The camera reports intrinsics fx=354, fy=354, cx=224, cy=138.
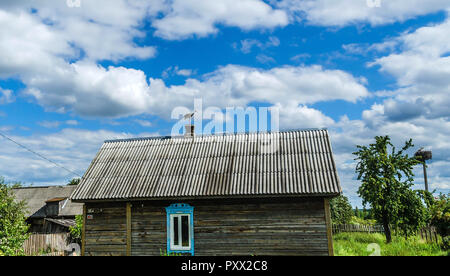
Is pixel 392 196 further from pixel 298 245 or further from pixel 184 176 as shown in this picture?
pixel 184 176

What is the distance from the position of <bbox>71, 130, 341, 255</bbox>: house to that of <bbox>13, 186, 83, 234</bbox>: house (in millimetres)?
16564

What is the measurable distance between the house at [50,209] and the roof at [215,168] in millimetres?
15968

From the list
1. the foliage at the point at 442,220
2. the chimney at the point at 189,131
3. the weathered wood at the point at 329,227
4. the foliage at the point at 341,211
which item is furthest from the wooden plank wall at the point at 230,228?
the foliage at the point at 341,211

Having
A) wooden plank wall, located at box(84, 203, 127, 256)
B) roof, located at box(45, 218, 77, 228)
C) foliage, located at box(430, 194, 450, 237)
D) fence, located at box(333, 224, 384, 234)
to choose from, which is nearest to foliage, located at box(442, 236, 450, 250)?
foliage, located at box(430, 194, 450, 237)

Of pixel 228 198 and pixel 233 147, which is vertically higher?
pixel 233 147

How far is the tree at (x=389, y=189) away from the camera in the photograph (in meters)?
18.2

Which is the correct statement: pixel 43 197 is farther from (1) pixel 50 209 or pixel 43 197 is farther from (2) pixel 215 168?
(2) pixel 215 168

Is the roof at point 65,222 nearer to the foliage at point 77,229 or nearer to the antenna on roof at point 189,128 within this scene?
the foliage at point 77,229

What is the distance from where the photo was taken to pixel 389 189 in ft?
61.3

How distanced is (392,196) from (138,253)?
13.1m

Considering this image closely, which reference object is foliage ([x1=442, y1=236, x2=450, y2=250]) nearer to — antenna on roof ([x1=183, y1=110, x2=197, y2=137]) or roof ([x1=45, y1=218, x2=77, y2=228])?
antenna on roof ([x1=183, y1=110, x2=197, y2=137])
